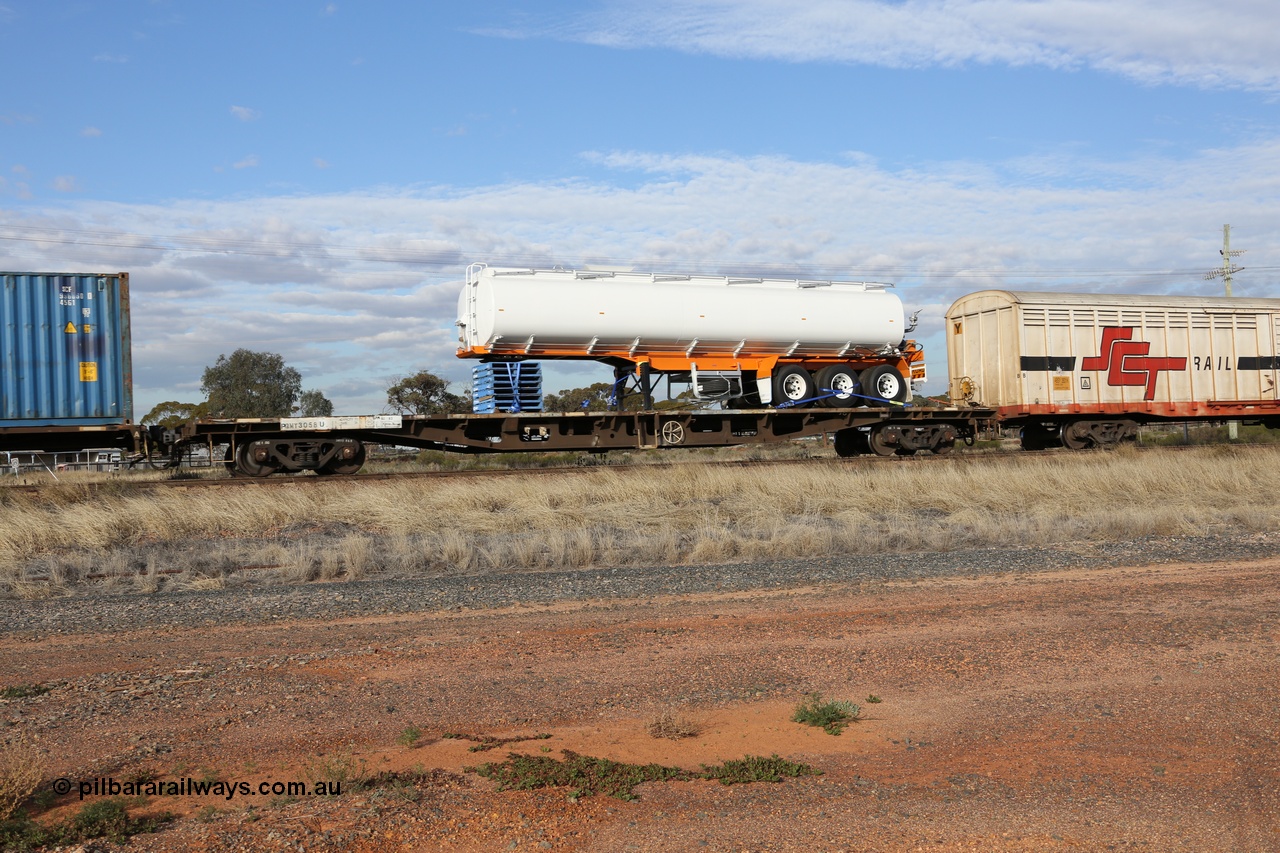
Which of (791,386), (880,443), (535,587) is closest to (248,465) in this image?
(535,587)

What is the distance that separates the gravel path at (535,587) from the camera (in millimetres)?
7555

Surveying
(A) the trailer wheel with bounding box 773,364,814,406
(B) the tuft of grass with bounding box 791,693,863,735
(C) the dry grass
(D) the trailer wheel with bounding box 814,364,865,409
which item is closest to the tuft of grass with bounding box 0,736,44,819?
(B) the tuft of grass with bounding box 791,693,863,735

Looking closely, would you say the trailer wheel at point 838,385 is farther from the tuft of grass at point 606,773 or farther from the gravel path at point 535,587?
the tuft of grass at point 606,773

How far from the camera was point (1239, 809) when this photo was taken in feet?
12.1

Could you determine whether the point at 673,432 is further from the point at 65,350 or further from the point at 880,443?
the point at 65,350

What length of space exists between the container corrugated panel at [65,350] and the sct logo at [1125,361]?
19043mm

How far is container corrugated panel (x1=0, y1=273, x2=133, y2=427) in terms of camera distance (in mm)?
15383

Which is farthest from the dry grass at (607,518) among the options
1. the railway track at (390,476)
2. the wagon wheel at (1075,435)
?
the wagon wheel at (1075,435)

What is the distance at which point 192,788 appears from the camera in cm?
391

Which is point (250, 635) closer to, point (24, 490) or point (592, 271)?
point (24, 490)

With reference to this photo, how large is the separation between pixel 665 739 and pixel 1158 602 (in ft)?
15.6

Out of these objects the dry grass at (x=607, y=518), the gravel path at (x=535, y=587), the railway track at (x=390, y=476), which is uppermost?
the railway track at (x=390, y=476)

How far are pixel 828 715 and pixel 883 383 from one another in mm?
16353

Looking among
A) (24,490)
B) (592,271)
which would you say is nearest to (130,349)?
(24,490)
